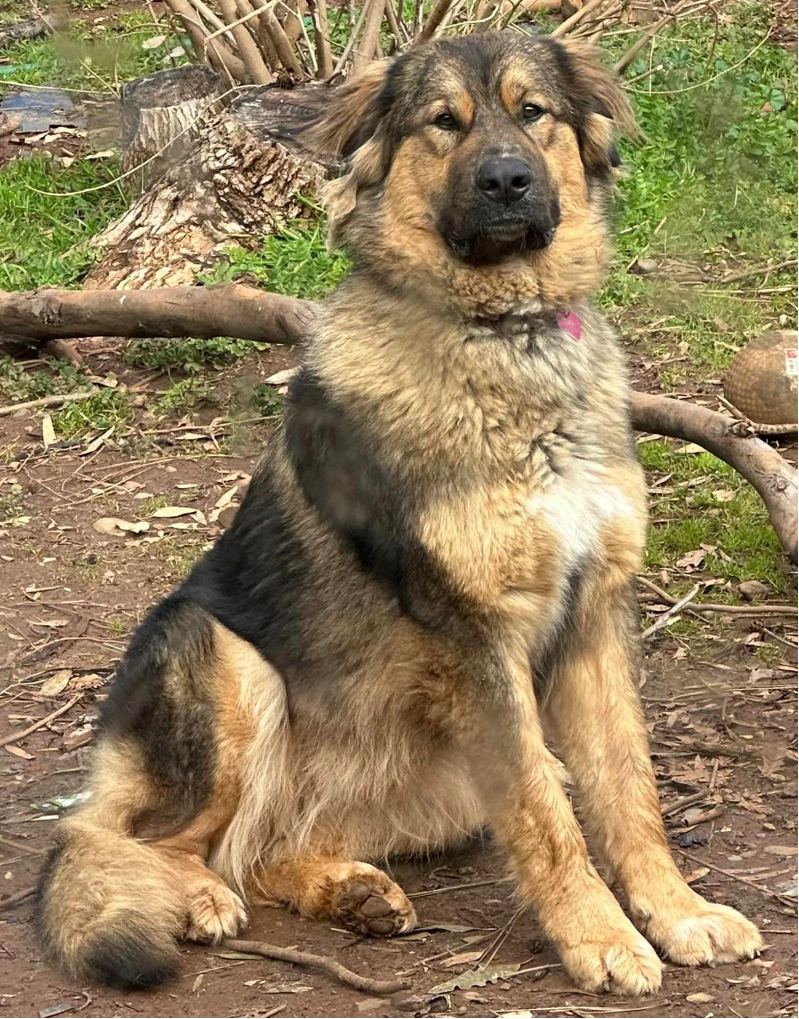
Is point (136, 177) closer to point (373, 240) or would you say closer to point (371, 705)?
point (373, 240)

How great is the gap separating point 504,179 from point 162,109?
5.83m

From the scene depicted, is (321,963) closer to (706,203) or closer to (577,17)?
(706,203)

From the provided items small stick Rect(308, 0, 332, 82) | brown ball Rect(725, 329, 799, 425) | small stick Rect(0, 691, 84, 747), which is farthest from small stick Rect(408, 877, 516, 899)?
small stick Rect(308, 0, 332, 82)

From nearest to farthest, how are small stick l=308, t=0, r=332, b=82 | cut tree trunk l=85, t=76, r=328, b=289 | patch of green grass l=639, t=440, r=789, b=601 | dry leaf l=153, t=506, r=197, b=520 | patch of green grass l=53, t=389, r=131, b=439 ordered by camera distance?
patch of green grass l=639, t=440, r=789, b=601 < dry leaf l=153, t=506, r=197, b=520 < patch of green grass l=53, t=389, r=131, b=439 < cut tree trunk l=85, t=76, r=328, b=289 < small stick l=308, t=0, r=332, b=82

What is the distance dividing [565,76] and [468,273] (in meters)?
0.74

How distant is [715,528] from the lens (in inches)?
253

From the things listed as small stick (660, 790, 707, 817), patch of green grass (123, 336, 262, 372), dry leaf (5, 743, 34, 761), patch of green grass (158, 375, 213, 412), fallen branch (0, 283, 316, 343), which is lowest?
dry leaf (5, 743, 34, 761)

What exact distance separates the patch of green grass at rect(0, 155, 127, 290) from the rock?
4848 mm

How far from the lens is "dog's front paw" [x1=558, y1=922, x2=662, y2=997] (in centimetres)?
373

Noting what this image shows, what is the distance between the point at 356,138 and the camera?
4418 millimetres

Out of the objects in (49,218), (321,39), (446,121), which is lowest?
(49,218)

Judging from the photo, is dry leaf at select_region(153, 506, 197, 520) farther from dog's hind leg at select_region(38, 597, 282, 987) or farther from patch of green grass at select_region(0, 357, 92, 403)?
dog's hind leg at select_region(38, 597, 282, 987)

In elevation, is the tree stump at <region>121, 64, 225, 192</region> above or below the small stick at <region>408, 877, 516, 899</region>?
above

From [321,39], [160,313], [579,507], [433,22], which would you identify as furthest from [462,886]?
[321,39]
